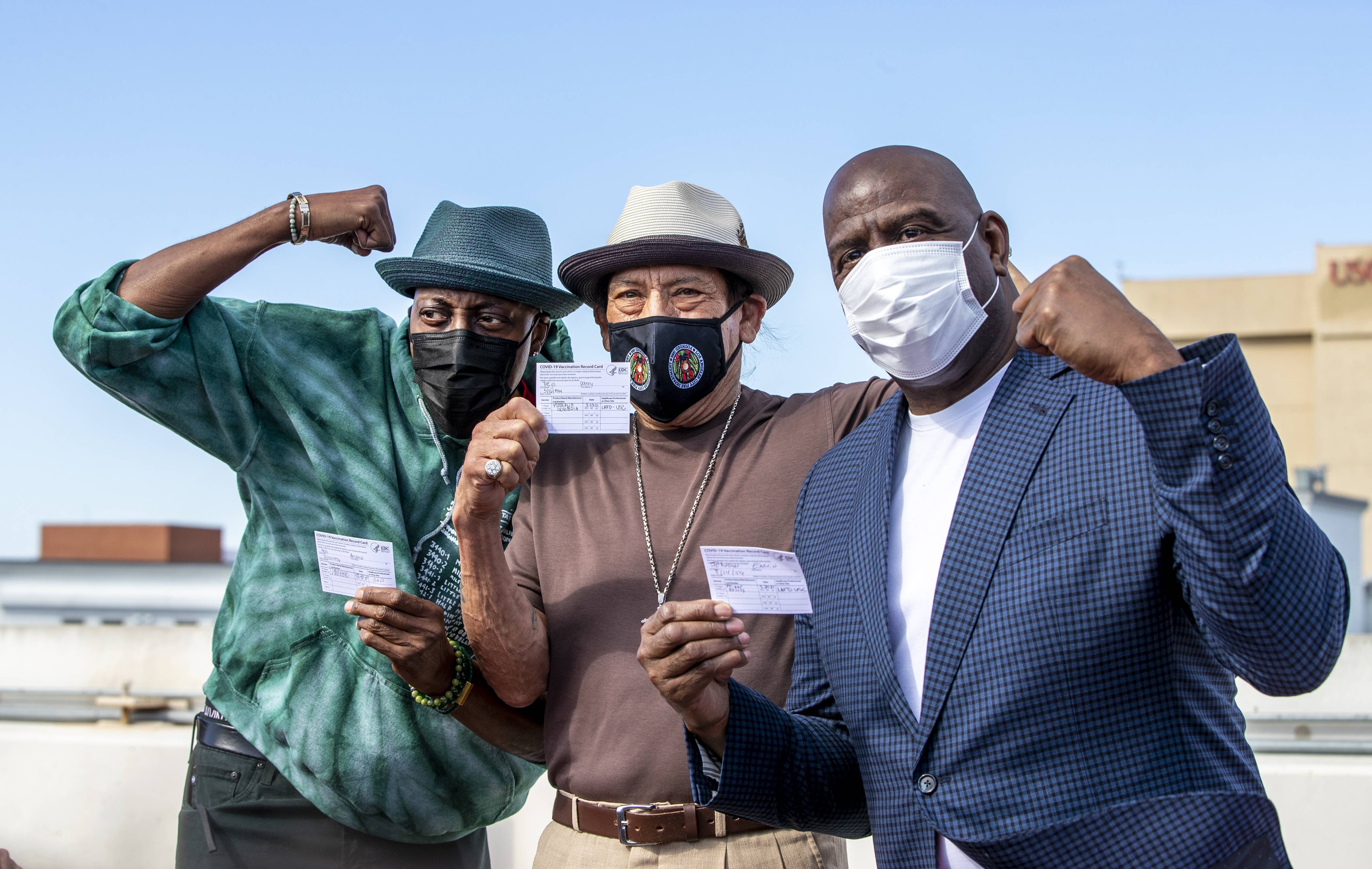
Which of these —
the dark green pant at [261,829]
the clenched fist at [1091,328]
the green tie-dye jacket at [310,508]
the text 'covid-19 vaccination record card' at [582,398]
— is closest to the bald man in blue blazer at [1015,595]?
the clenched fist at [1091,328]

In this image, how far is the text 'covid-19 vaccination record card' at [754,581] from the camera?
2.23 m

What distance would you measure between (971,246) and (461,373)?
155 centimetres

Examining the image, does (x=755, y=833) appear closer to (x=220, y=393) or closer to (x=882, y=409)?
(x=882, y=409)

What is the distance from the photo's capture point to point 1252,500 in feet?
5.56

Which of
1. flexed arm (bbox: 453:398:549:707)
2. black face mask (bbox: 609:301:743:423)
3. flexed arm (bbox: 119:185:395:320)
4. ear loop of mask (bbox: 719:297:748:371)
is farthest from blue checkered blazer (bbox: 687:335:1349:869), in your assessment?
flexed arm (bbox: 119:185:395:320)

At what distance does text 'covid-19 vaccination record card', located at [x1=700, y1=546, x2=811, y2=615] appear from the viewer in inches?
87.8

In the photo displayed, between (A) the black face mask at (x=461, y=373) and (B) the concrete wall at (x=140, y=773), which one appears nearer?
(A) the black face mask at (x=461, y=373)

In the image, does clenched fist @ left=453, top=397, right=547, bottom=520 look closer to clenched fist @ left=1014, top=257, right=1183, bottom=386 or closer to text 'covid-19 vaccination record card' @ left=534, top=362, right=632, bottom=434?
text 'covid-19 vaccination record card' @ left=534, top=362, right=632, bottom=434

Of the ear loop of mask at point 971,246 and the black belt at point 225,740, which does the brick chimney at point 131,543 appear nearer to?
the black belt at point 225,740

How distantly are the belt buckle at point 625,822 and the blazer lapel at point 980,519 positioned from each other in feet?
3.00

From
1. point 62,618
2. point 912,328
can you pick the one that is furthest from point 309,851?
point 62,618

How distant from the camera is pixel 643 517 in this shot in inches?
120

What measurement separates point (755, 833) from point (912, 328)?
138 centimetres

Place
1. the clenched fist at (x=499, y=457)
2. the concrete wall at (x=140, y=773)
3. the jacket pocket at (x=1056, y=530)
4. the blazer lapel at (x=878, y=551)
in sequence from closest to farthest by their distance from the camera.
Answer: the jacket pocket at (x=1056, y=530), the blazer lapel at (x=878, y=551), the clenched fist at (x=499, y=457), the concrete wall at (x=140, y=773)
